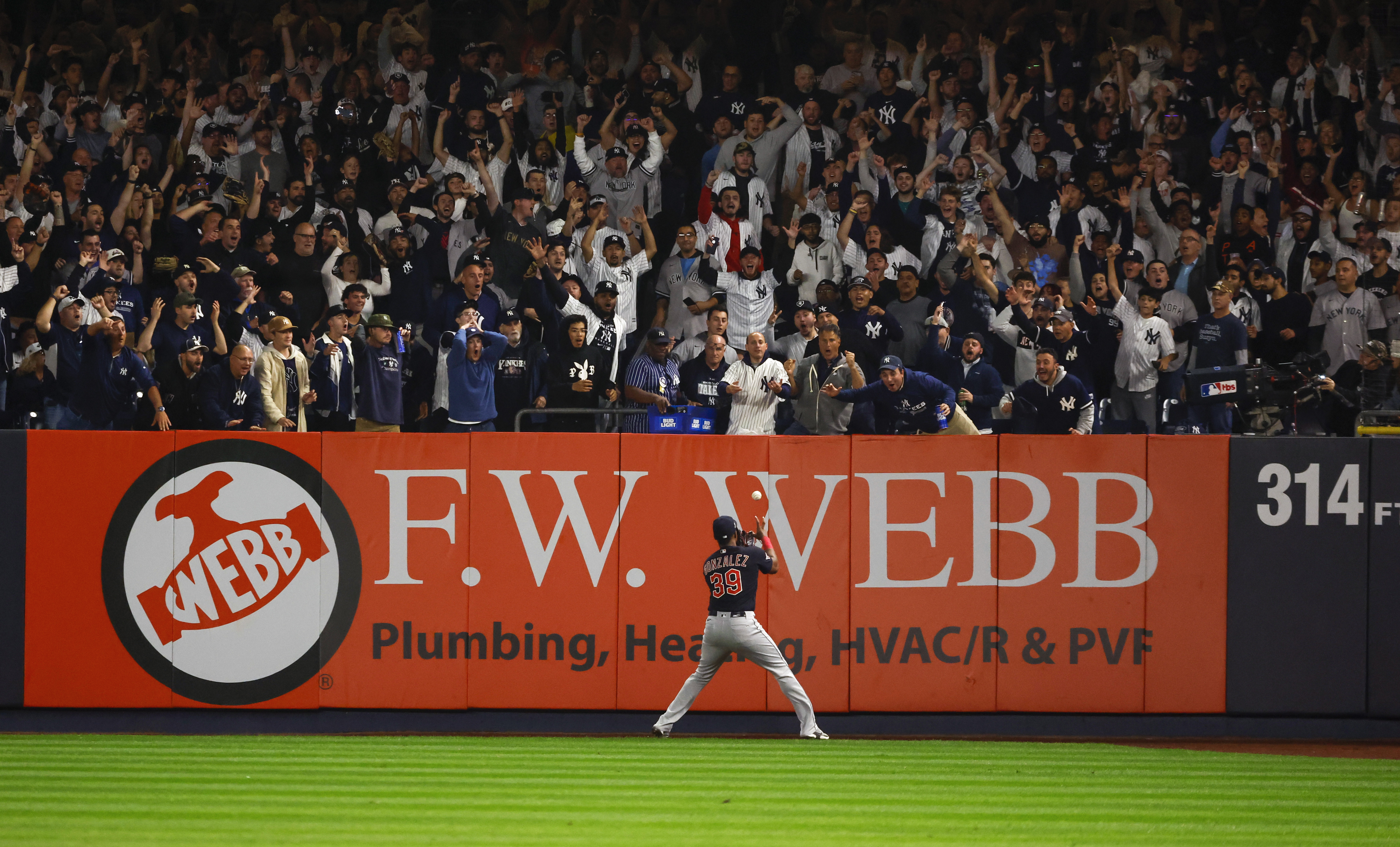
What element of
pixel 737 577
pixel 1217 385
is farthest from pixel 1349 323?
pixel 737 577

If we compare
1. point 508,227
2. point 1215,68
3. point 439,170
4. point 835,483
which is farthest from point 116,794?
point 1215,68

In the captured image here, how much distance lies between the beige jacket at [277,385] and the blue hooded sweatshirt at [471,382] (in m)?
1.53

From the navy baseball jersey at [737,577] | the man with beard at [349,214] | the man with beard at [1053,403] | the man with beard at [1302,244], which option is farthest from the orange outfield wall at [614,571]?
the man with beard at [1302,244]

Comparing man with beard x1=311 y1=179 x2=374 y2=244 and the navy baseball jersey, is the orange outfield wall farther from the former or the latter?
man with beard x1=311 y1=179 x2=374 y2=244

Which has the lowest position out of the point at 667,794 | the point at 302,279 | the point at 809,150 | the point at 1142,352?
the point at 667,794

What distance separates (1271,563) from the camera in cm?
1240

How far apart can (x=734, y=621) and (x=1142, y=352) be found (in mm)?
6225

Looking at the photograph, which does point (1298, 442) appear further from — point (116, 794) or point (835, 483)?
point (116, 794)

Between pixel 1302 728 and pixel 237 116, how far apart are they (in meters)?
14.3

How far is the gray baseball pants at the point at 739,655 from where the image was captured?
447 inches

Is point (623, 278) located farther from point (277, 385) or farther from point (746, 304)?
point (277, 385)

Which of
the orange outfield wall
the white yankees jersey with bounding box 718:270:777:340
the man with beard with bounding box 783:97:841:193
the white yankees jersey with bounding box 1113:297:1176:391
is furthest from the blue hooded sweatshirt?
the white yankees jersey with bounding box 1113:297:1176:391

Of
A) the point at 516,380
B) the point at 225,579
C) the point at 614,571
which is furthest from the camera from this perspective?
the point at 516,380

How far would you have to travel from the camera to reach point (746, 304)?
1527cm
